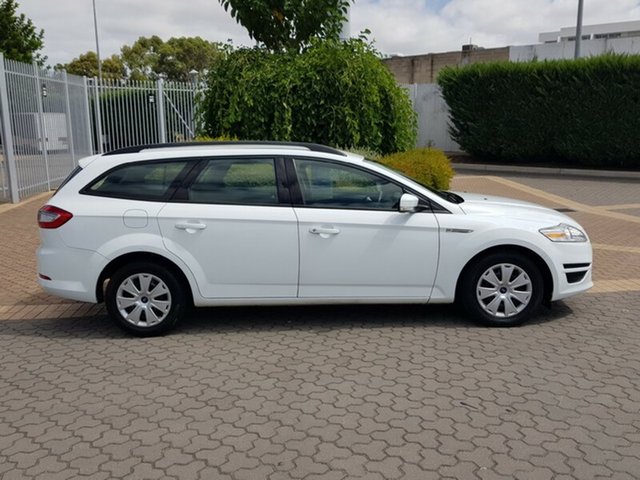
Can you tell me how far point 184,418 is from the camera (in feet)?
12.8

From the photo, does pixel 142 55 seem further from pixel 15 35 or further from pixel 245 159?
pixel 245 159

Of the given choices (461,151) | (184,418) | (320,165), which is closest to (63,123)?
(320,165)

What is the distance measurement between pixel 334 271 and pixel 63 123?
11744mm

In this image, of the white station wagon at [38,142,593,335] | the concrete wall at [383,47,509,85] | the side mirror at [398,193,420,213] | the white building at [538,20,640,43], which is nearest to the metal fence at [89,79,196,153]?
the white station wagon at [38,142,593,335]

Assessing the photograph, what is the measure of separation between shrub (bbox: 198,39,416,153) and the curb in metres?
9.22

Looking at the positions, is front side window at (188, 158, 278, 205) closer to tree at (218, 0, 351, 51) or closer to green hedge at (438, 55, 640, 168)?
tree at (218, 0, 351, 51)

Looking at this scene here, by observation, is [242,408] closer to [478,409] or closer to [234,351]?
[234,351]

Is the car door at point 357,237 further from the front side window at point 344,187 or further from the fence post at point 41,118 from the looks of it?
the fence post at point 41,118

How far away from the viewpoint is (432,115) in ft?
80.3

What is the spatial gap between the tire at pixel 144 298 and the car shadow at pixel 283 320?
0.64 ft

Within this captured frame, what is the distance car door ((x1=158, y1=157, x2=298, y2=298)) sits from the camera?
522 centimetres

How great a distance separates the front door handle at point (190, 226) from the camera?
17.0ft

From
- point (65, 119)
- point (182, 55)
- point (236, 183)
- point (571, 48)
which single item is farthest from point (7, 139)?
point (182, 55)

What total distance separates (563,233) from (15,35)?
2875cm
